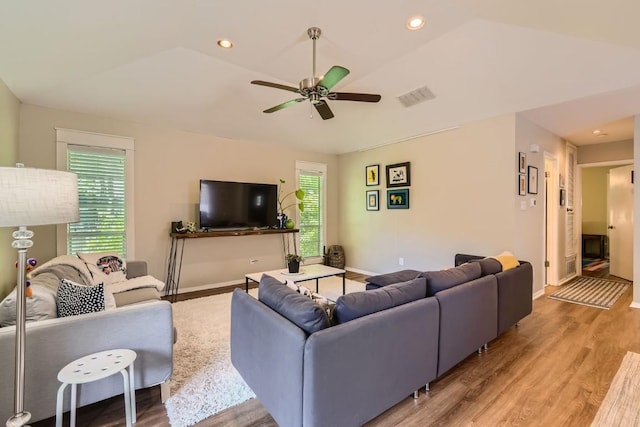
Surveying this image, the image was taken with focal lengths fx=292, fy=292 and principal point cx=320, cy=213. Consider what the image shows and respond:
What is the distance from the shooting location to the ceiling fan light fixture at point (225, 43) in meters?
2.80

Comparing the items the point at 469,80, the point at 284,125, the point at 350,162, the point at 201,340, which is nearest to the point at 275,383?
the point at 201,340

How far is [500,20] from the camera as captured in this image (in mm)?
2545

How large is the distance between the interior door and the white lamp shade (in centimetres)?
768

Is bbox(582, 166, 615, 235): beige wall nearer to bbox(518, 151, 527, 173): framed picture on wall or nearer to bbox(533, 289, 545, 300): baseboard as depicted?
bbox(533, 289, 545, 300): baseboard

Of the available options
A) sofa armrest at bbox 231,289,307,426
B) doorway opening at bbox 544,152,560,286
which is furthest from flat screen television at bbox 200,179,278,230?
doorway opening at bbox 544,152,560,286

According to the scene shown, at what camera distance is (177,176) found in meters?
4.65

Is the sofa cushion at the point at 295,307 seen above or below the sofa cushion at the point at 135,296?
above

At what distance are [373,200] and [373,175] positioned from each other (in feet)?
1.65

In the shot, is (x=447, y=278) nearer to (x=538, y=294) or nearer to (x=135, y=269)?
(x=538, y=294)

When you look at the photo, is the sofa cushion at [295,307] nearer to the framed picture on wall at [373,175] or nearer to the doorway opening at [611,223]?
the framed picture on wall at [373,175]

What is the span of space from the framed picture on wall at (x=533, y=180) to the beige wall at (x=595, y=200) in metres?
4.86

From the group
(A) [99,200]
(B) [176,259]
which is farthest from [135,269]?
(A) [99,200]

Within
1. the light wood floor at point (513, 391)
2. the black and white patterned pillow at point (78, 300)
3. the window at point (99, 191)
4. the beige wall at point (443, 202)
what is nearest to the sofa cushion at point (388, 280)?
the light wood floor at point (513, 391)

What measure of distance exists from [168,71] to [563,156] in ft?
21.0
